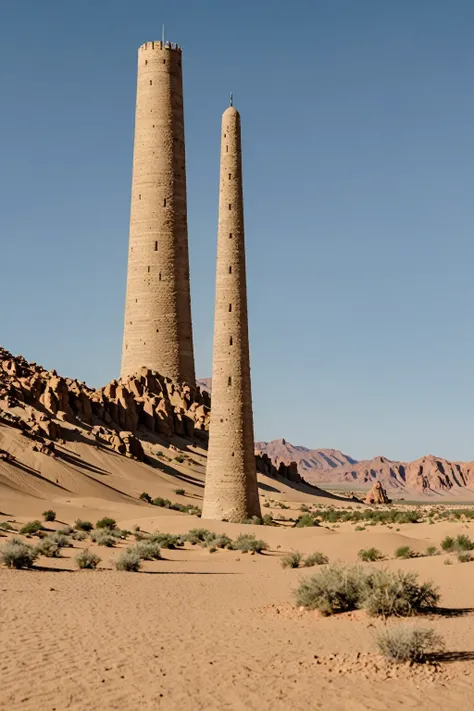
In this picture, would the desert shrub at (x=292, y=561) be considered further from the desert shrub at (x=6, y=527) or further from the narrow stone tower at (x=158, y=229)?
the narrow stone tower at (x=158, y=229)

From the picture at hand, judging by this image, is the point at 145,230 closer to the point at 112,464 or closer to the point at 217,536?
the point at 112,464

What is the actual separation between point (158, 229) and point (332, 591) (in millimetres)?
42856

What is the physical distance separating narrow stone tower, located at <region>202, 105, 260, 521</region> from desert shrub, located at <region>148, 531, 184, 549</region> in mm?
4556

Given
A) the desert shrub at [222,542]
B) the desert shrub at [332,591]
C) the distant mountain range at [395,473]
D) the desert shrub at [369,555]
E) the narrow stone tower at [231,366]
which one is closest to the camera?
the desert shrub at [332,591]

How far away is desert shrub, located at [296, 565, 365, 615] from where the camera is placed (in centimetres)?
1509

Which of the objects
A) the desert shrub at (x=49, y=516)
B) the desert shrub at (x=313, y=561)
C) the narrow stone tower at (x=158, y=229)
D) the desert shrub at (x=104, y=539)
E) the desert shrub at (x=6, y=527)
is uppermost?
the narrow stone tower at (x=158, y=229)

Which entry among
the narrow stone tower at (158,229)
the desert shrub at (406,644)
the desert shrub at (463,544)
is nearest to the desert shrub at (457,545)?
the desert shrub at (463,544)

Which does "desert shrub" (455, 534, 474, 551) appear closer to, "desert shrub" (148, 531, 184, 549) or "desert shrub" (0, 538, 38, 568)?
"desert shrub" (148, 531, 184, 549)

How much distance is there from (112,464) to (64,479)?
17.3 ft

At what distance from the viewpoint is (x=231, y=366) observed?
3195cm

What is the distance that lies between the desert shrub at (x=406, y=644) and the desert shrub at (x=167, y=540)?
16012 mm

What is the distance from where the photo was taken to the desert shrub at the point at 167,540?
26.6m

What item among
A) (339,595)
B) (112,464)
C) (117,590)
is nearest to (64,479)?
(112,464)

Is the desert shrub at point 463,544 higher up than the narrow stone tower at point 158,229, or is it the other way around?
the narrow stone tower at point 158,229
